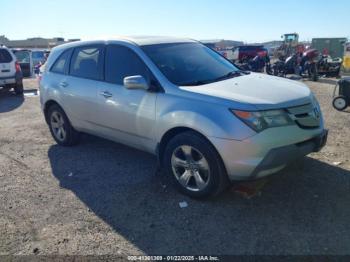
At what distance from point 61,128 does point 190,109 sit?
3.03 metres

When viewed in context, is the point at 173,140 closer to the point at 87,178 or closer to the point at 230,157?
the point at 230,157

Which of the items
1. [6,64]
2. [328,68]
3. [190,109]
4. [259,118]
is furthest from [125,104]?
[328,68]

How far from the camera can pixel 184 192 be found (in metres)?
4.09

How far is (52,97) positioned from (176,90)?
2.71 m

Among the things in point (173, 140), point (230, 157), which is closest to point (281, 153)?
point (230, 157)

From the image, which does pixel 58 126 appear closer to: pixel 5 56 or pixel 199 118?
pixel 199 118

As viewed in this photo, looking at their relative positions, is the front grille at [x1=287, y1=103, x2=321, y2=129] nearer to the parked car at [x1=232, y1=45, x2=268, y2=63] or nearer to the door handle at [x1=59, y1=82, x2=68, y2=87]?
the door handle at [x1=59, y1=82, x2=68, y2=87]

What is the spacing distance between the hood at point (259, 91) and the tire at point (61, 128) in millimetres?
2630

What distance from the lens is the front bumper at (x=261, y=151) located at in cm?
345

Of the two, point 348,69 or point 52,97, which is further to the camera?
point 348,69

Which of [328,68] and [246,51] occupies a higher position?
[246,51]

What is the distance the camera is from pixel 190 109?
3766 mm

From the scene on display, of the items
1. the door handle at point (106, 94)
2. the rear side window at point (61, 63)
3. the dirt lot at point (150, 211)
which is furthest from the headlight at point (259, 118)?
the rear side window at point (61, 63)

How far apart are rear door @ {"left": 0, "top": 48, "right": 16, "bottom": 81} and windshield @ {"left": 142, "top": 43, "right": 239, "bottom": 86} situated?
9.07 m
